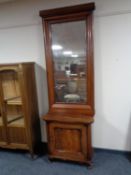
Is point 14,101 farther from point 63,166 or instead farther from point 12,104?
point 63,166

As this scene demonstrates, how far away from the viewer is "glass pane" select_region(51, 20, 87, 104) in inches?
92.0

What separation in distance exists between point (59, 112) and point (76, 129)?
15.2 inches

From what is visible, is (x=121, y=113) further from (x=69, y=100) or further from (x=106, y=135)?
(x=69, y=100)

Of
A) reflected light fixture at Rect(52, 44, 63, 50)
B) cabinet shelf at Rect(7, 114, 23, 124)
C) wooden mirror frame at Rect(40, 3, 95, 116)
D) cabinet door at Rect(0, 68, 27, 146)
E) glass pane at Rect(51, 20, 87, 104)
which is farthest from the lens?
cabinet shelf at Rect(7, 114, 23, 124)

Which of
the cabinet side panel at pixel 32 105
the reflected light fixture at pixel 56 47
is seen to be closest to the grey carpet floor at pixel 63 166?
the cabinet side panel at pixel 32 105

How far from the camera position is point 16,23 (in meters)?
2.64

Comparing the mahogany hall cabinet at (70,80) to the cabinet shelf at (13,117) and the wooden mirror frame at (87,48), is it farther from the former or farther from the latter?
the cabinet shelf at (13,117)

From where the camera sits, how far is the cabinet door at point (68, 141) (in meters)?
2.28

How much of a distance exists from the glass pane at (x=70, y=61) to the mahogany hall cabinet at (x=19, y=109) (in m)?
0.42

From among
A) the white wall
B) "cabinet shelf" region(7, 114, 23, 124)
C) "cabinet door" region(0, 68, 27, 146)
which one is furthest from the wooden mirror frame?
"cabinet shelf" region(7, 114, 23, 124)

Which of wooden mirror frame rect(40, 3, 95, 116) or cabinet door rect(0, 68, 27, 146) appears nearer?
wooden mirror frame rect(40, 3, 95, 116)

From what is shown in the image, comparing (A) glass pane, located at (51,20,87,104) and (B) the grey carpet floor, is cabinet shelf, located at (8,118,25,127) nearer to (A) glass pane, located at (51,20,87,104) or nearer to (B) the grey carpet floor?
(B) the grey carpet floor

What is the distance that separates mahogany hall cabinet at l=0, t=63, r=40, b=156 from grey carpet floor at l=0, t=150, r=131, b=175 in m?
0.18

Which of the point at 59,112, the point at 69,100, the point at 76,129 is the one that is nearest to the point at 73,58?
the point at 69,100
